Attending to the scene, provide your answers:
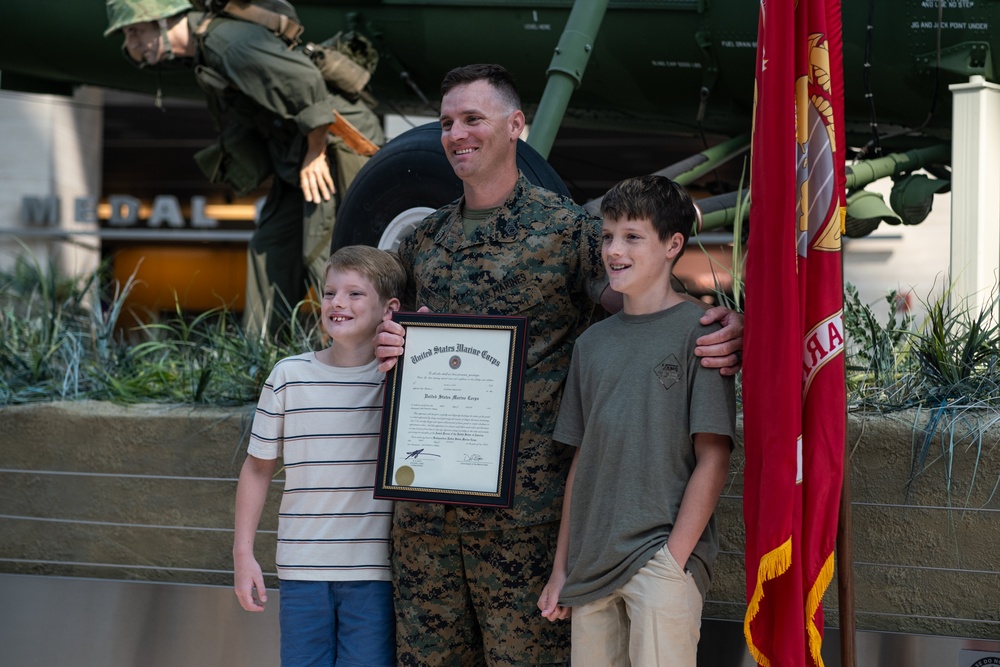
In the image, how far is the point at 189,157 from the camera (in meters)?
14.2

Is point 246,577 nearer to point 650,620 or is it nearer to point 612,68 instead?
point 650,620

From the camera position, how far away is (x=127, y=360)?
470 centimetres

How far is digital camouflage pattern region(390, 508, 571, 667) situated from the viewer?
8.41 feet

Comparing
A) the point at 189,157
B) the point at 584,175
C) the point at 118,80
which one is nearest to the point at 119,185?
the point at 189,157

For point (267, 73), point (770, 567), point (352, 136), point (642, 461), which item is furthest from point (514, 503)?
point (352, 136)

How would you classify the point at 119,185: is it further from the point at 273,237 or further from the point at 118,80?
the point at 273,237

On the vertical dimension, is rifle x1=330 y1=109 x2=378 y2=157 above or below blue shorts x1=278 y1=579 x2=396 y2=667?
above

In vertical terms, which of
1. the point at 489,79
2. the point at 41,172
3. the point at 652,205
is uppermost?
the point at 41,172

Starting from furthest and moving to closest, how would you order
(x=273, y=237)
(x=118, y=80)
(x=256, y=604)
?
(x=118, y=80)
(x=273, y=237)
(x=256, y=604)

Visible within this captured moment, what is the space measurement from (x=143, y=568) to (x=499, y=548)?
6.47 feet

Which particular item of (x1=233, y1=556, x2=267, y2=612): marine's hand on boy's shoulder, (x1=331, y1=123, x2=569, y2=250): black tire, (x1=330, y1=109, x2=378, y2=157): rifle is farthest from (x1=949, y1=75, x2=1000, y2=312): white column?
(x1=233, y1=556, x2=267, y2=612): marine's hand on boy's shoulder

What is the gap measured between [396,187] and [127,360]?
1436 mm

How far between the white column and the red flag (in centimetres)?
218
